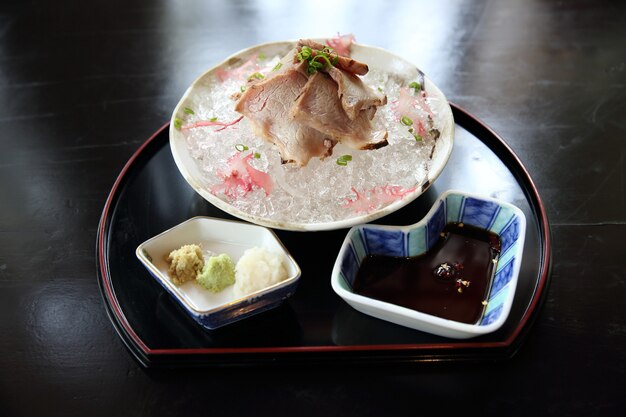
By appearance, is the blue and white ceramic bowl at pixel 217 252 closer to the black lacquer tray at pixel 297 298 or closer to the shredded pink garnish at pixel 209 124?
the black lacquer tray at pixel 297 298

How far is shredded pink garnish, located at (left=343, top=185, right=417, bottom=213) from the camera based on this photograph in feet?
6.48

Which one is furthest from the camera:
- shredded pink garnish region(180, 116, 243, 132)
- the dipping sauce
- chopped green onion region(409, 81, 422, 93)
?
chopped green onion region(409, 81, 422, 93)

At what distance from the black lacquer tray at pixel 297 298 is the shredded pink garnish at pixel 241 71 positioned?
0.47 metres

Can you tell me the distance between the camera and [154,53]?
3.05m

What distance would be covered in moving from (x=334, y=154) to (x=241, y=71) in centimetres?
68

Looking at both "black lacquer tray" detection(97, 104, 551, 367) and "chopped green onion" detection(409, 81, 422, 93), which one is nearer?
"black lacquer tray" detection(97, 104, 551, 367)

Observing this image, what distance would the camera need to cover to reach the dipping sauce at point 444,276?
71.2 inches

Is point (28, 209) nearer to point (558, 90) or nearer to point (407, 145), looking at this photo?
point (407, 145)

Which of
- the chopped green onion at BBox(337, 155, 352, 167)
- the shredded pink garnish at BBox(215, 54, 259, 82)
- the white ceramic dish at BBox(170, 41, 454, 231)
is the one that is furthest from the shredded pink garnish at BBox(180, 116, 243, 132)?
the chopped green onion at BBox(337, 155, 352, 167)

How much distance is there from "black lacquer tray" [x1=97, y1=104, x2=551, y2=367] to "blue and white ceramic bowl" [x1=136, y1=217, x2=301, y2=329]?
8 cm

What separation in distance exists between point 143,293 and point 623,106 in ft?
7.69

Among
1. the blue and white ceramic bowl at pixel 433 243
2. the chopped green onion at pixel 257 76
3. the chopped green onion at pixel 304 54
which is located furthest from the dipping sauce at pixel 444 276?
the chopped green onion at pixel 257 76

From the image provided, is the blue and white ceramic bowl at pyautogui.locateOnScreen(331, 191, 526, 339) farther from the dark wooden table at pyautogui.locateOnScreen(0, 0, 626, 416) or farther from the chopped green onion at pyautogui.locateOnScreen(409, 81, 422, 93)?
the chopped green onion at pyautogui.locateOnScreen(409, 81, 422, 93)

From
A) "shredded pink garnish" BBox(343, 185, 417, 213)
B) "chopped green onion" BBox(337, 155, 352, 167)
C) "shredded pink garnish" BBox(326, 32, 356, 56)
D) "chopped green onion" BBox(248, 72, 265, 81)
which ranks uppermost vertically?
"shredded pink garnish" BBox(326, 32, 356, 56)
